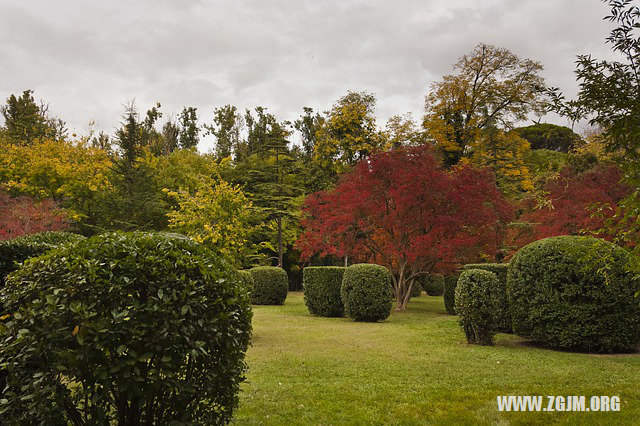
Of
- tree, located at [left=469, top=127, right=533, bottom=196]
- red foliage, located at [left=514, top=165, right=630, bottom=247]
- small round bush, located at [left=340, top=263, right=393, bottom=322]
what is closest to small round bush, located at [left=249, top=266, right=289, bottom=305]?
small round bush, located at [left=340, top=263, right=393, bottom=322]

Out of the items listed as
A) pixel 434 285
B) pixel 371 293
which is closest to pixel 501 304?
pixel 371 293

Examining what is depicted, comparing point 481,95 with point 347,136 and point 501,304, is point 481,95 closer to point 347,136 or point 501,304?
point 347,136

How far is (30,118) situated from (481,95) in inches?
1373

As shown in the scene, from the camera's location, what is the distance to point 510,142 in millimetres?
23219

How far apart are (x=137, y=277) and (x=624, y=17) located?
485 cm

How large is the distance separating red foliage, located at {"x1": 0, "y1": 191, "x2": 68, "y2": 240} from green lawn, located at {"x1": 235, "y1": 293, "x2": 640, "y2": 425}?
1296cm

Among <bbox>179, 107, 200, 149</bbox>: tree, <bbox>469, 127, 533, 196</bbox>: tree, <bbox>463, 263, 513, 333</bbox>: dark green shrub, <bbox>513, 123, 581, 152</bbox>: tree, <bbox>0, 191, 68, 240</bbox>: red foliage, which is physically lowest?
<bbox>463, 263, 513, 333</bbox>: dark green shrub

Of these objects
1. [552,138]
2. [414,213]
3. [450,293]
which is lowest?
[450,293]

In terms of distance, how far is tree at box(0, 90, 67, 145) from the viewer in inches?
1356

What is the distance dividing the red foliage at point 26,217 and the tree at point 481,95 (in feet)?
62.2

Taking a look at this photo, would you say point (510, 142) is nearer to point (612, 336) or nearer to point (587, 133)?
point (587, 133)

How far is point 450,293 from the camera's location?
48.8 ft

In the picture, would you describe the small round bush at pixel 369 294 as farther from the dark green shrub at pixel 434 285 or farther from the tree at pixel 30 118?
the tree at pixel 30 118

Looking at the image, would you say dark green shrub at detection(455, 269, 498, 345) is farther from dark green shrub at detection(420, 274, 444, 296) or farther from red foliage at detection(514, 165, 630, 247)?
dark green shrub at detection(420, 274, 444, 296)
